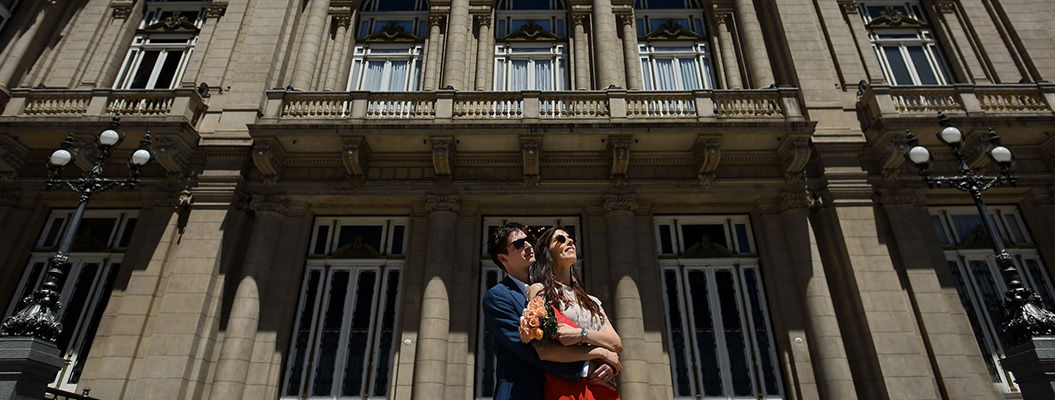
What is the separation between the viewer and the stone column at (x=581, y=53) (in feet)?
52.1

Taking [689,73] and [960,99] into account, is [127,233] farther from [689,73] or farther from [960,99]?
[960,99]

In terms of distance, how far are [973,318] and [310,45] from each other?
59.8 feet

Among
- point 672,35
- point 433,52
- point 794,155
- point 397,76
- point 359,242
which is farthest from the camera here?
point 672,35

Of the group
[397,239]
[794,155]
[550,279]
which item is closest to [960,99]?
[794,155]

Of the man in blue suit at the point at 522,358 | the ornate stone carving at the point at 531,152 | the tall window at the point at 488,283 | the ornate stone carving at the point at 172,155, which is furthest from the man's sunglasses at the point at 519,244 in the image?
the ornate stone carving at the point at 172,155

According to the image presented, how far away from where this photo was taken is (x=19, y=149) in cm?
1393

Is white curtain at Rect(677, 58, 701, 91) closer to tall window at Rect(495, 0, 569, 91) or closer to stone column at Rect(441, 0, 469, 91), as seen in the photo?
tall window at Rect(495, 0, 569, 91)

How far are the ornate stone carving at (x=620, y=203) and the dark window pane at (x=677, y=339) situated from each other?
1.79 m

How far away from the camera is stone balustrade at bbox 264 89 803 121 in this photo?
13.6 m

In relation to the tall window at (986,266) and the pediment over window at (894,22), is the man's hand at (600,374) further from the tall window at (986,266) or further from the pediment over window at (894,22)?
the pediment over window at (894,22)

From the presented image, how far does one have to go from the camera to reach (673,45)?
1722 centimetres

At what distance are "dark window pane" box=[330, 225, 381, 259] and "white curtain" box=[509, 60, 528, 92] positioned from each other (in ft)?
19.1

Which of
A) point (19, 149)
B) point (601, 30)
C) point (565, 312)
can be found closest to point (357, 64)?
point (601, 30)

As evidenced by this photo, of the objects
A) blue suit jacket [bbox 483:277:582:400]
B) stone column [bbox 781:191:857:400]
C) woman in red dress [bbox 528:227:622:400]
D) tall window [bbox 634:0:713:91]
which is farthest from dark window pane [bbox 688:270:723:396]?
blue suit jacket [bbox 483:277:582:400]
